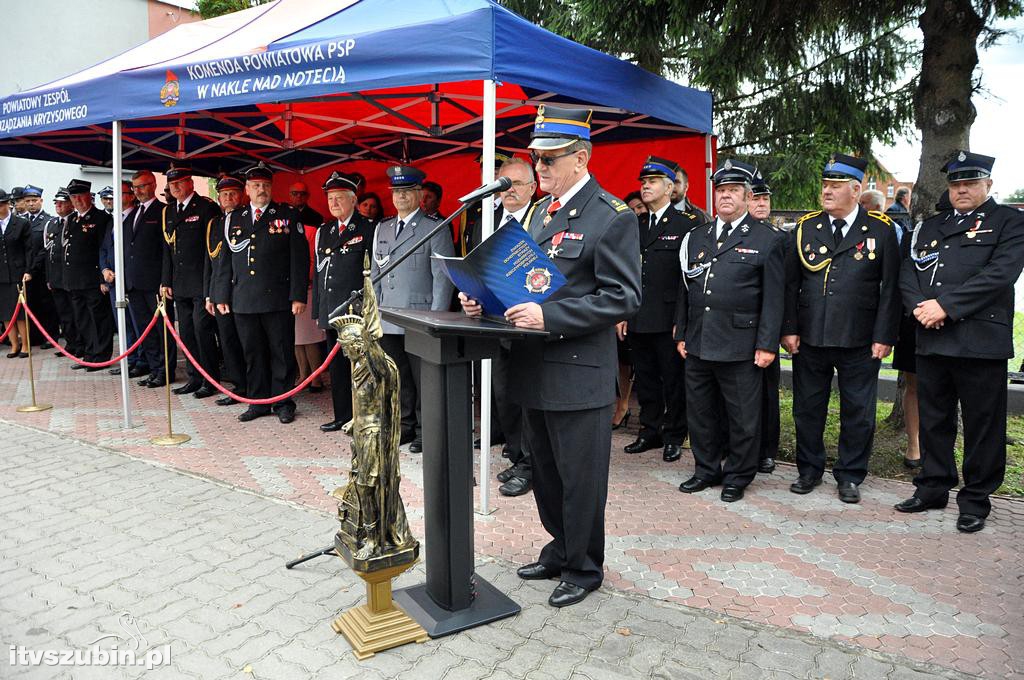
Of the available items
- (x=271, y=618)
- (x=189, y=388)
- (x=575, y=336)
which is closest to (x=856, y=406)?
(x=575, y=336)

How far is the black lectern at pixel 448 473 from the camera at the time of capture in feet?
9.20

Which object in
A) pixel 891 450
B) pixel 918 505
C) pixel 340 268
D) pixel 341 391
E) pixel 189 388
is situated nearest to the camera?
pixel 918 505

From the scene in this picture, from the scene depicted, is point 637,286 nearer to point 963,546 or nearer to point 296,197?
point 963,546

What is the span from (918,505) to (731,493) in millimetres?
1034

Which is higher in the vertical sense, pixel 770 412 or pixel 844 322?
pixel 844 322

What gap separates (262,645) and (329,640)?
249 millimetres

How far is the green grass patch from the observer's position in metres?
5.00

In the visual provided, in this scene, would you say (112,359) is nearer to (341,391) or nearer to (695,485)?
(341,391)

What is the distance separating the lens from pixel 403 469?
5.10m

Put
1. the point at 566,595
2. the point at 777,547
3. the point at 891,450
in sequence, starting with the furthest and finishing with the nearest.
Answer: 1. the point at 891,450
2. the point at 777,547
3. the point at 566,595

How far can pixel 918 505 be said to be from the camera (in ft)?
13.9

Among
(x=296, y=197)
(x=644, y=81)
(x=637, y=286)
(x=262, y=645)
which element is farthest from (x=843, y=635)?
(x=296, y=197)

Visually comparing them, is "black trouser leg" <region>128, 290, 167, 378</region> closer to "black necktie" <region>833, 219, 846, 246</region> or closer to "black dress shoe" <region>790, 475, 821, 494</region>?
"black dress shoe" <region>790, 475, 821, 494</region>

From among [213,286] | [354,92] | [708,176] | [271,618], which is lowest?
[271,618]
